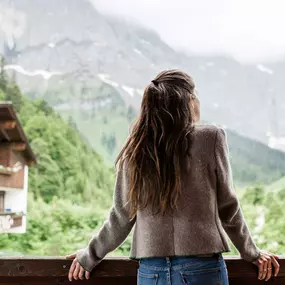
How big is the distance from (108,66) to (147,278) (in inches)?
100

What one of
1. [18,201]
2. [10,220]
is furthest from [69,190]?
[10,220]

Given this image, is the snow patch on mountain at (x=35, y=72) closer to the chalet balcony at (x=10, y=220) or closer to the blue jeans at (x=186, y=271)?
the chalet balcony at (x=10, y=220)

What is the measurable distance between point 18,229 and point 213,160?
205 cm

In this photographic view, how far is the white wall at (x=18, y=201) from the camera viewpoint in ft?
9.42

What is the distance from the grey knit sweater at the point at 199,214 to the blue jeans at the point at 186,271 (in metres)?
0.02

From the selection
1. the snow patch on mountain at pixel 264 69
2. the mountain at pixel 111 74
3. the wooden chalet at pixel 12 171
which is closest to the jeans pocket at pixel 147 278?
the wooden chalet at pixel 12 171

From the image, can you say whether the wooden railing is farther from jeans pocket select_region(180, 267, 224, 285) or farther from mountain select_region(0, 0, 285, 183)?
mountain select_region(0, 0, 285, 183)

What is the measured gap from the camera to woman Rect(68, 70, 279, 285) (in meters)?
1.14

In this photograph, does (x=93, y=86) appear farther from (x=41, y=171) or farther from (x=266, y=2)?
(x=266, y=2)

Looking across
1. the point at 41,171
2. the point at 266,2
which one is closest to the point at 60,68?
the point at 41,171

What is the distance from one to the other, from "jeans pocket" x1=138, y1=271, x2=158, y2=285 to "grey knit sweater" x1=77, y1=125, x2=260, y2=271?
0.05 metres

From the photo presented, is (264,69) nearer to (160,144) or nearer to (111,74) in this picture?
(111,74)

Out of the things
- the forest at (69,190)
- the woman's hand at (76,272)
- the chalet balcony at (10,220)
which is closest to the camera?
→ the woman's hand at (76,272)

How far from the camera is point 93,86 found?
353 cm
